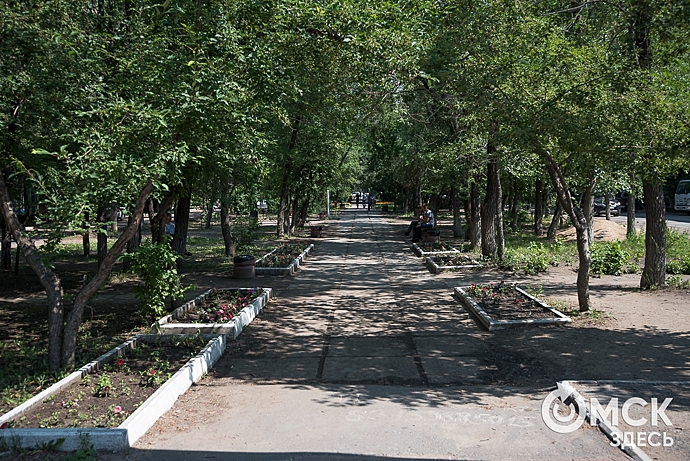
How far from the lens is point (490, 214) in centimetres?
1583

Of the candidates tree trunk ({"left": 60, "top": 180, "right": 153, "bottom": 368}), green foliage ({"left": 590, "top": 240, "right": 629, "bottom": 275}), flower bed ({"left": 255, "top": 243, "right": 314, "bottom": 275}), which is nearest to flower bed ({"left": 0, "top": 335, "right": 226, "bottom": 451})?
tree trunk ({"left": 60, "top": 180, "right": 153, "bottom": 368})

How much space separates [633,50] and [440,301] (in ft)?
17.8

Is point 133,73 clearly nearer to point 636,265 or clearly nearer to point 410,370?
point 410,370

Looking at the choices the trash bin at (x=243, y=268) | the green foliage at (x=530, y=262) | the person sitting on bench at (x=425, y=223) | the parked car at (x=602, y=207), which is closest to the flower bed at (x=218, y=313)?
the trash bin at (x=243, y=268)

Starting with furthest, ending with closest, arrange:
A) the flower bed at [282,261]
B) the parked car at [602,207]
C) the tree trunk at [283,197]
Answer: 1. the parked car at [602,207]
2. the tree trunk at [283,197]
3. the flower bed at [282,261]

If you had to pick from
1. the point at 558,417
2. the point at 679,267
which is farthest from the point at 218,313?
the point at 679,267

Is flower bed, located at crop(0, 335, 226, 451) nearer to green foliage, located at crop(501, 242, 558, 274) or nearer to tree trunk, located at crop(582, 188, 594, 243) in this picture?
green foliage, located at crop(501, 242, 558, 274)

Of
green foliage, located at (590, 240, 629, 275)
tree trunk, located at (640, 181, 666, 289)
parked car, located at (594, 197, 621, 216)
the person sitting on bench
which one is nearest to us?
tree trunk, located at (640, 181, 666, 289)

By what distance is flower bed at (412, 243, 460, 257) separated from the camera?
18.0m

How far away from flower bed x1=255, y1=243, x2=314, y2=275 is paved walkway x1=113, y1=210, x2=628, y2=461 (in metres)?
4.19

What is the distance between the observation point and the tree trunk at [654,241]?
1123cm

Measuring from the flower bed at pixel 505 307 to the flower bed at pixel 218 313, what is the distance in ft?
12.2

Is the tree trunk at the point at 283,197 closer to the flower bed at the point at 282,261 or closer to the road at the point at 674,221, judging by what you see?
the flower bed at the point at 282,261

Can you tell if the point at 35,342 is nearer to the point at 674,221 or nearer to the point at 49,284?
the point at 49,284
